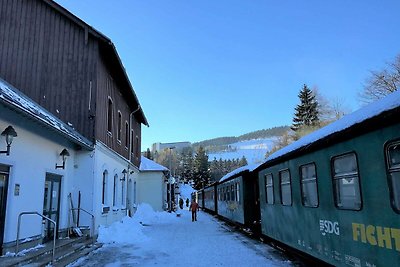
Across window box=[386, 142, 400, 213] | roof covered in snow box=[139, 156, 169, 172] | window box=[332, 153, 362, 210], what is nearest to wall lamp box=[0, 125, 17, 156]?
window box=[332, 153, 362, 210]

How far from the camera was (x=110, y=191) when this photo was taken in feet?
58.7

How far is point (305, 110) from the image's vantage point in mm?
58906

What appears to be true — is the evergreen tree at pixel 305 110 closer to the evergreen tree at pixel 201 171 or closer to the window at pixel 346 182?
the evergreen tree at pixel 201 171

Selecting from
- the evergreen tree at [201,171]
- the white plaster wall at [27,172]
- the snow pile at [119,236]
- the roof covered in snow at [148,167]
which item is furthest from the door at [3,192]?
the evergreen tree at [201,171]

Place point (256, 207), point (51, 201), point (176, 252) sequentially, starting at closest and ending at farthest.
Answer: point (176, 252) < point (51, 201) < point (256, 207)

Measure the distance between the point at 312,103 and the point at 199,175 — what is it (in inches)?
1964

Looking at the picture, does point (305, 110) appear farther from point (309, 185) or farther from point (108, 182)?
point (309, 185)

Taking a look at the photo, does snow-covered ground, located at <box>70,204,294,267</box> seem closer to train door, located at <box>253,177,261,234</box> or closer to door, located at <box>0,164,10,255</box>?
train door, located at <box>253,177,261,234</box>

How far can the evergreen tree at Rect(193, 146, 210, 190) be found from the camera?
102 meters

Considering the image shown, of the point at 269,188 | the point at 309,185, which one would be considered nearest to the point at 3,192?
the point at 309,185

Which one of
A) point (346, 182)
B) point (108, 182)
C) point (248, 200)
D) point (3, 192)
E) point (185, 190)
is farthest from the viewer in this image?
point (185, 190)

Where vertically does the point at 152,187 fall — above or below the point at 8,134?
below

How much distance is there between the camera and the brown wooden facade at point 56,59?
48.2 feet

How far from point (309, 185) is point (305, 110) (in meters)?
53.1
